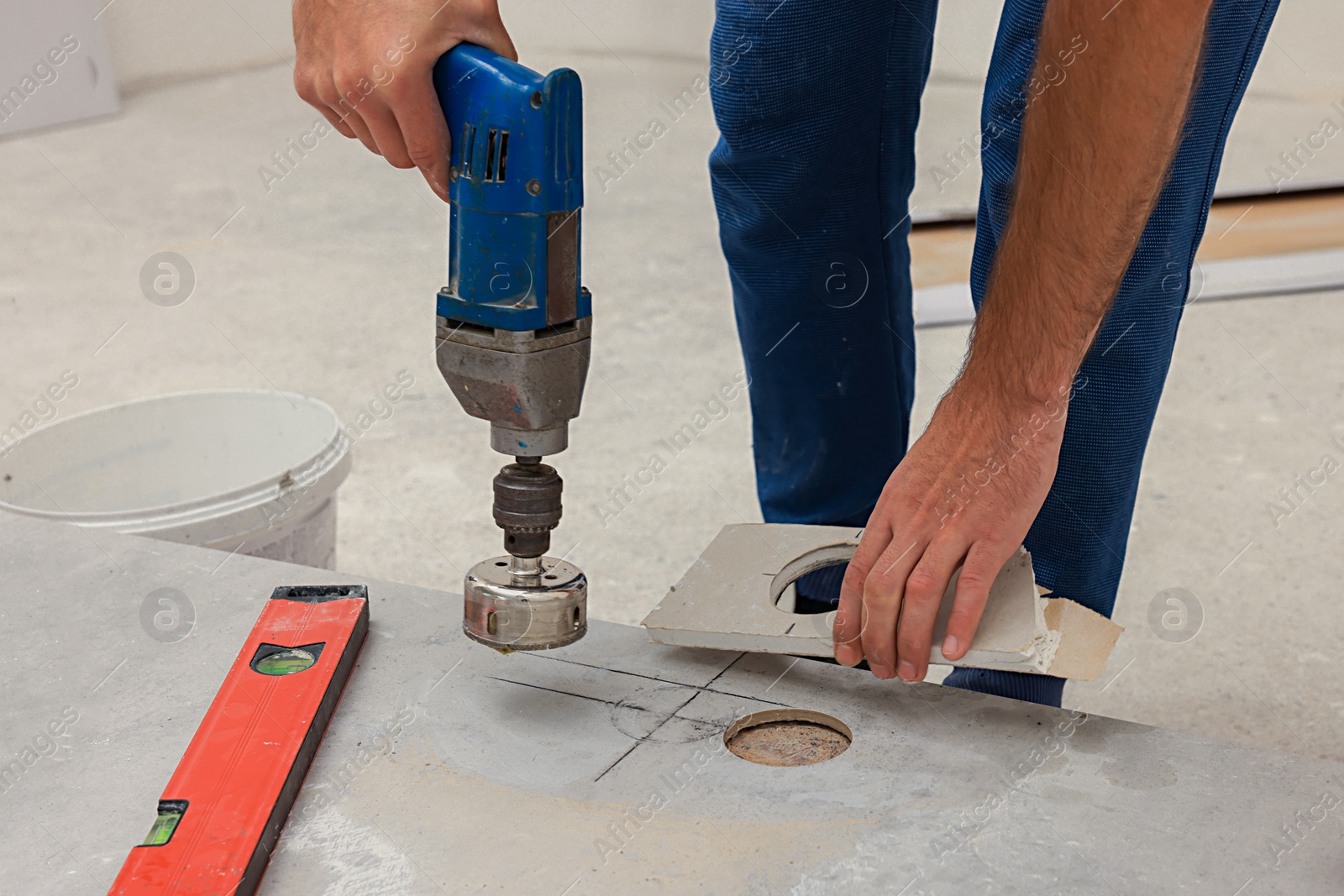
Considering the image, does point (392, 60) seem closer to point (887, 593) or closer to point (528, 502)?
point (528, 502)

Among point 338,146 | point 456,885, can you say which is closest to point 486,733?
point 456,885

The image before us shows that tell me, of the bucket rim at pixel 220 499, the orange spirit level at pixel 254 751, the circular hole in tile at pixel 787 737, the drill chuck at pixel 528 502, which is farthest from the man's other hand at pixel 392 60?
the bucket rim at pixel 220 499

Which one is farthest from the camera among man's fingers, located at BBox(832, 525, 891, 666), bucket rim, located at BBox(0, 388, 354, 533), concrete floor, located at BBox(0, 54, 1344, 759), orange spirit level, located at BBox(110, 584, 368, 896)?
concrete floor, located at BBox(0, 54, 1344, 759)

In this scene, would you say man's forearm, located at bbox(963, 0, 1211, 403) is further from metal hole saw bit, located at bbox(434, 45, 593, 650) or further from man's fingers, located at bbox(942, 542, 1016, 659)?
metal hole saw bit, located at bbox(434, 45, 593, 650)

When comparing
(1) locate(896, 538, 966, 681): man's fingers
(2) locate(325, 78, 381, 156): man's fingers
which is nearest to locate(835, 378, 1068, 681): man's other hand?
(1) locate(896, 538, 966, 681): man's fingers

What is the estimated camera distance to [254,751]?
39.8 inches

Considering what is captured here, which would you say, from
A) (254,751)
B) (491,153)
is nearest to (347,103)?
(491,153)

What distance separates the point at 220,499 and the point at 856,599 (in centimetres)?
88

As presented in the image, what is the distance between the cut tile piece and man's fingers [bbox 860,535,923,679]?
0.14 feet

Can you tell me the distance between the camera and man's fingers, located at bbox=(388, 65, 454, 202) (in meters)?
1.01

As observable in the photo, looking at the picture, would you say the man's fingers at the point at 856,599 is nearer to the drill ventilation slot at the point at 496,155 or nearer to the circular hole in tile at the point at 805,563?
the circular hole in tile at the point at 805,563

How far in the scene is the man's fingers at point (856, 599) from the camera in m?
1.13

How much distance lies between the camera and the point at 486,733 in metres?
1.08

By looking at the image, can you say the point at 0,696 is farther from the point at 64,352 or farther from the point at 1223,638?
the point at 64,352
